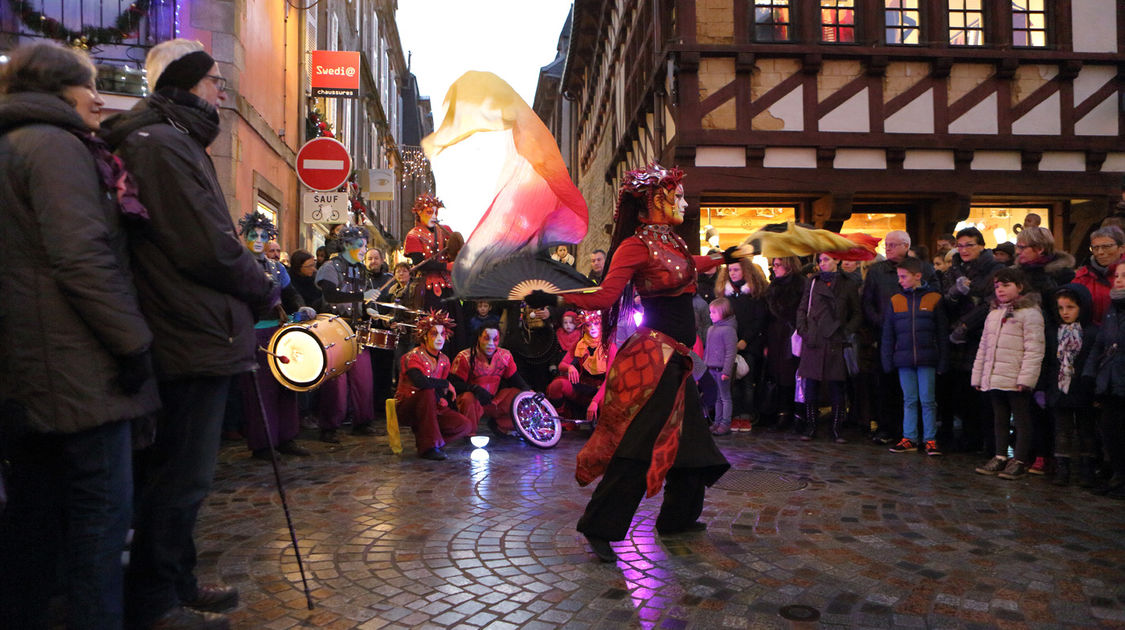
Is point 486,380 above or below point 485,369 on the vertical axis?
below

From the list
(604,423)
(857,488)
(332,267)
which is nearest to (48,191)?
(604,423)

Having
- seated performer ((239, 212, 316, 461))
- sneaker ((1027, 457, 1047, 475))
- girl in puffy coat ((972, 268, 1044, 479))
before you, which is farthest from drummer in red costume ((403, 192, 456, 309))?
sneaker ((1027, 457, 1047, 475))

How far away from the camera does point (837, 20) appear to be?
12727 millimetres

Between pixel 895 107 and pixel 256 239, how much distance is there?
10.1 metres

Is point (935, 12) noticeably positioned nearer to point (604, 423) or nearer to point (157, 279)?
point (604, 423)

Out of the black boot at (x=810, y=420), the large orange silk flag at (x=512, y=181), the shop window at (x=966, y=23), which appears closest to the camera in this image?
the large orange silk flag at (x=512, y=181)

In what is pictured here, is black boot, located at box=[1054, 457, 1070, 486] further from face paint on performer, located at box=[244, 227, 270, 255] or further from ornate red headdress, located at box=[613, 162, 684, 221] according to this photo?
face paint on performer, located at box=[244, 227, 270, 255]

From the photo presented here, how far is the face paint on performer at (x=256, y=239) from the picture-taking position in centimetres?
711

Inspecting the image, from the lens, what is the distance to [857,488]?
19.3 feet

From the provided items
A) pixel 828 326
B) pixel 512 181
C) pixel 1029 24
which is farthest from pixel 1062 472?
pixel 1029 24

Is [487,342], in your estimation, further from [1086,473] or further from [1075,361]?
[1086,473]

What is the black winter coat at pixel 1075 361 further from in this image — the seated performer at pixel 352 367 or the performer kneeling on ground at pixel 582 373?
the seated performer at pixel 352 367

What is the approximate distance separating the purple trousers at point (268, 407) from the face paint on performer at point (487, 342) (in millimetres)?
1980

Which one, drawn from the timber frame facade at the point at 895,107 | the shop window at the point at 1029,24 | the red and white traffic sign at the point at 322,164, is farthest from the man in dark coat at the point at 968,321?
the red and white traffic sign at the point at 322,164
